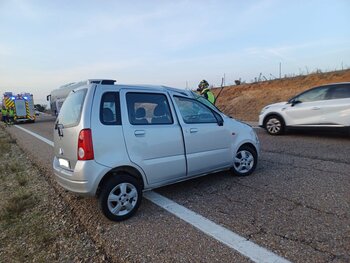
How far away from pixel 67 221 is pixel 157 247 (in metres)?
1.58

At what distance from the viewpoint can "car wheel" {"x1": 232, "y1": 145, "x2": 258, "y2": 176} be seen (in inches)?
218

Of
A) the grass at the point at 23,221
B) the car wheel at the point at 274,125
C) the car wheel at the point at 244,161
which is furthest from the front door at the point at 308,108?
the grass at the point at 23,221

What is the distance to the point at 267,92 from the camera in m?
23.0

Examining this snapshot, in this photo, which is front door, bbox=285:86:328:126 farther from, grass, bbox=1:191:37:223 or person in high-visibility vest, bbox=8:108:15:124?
person in high-visibility vest, bbox=8:108:15:124

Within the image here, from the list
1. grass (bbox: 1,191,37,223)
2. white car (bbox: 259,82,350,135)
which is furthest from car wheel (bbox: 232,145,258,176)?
white car (bbox: 259,82,350,135)

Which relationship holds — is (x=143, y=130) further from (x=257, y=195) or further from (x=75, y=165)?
(x=257, y=195)

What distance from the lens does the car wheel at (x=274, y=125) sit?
10.1m

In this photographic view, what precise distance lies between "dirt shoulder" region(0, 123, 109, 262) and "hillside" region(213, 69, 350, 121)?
15.1 m

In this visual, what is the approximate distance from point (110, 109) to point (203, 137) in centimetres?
165

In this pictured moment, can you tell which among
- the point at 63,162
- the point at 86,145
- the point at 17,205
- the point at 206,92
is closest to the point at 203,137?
the point at 86,145

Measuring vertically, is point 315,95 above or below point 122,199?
above

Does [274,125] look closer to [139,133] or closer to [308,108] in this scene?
[308,108]

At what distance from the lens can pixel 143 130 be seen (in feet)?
13.6

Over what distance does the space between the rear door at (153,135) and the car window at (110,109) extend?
84 millimetres
